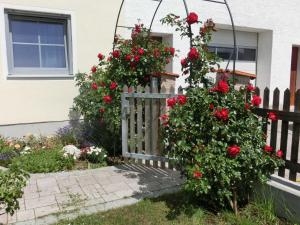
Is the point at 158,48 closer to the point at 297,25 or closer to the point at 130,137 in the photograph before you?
the point at 130,137

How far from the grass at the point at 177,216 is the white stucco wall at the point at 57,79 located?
3.15 m

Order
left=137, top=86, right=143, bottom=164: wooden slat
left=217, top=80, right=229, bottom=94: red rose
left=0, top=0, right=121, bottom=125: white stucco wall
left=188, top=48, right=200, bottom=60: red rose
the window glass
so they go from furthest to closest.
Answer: the window glass → left=0, top=0, right=121, bottom=125: white stucco wall → left=137, top=86, right=143, bottom=164: wooden slat → left=188, top=48, right=200, bottom=60: red rose → left=217, top=80, right=229, bottom=94: red rose

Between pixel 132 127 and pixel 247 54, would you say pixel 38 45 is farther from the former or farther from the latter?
pixel 247 54

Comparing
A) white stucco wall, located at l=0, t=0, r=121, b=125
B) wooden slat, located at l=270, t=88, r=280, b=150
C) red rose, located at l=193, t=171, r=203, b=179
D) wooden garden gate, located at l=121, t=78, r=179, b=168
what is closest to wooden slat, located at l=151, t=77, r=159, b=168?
wooden garden gate, located at l=121, t=78, r=179, b=168

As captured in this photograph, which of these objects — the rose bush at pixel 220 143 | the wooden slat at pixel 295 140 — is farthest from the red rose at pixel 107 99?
the wooden slat at pixel 295 140

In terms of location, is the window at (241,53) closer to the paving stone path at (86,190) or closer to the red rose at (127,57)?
the red rose at (127,57)

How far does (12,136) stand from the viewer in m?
5.33

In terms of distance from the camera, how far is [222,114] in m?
2.76

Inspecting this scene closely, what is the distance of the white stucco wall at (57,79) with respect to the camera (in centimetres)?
517

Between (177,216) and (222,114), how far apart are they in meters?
1.23

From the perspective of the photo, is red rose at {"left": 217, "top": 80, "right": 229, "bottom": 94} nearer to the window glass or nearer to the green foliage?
the green foliage

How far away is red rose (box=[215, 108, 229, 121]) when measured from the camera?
276cm

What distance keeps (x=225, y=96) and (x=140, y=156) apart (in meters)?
1.77

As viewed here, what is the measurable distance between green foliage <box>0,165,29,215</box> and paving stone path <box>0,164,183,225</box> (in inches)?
25.7
